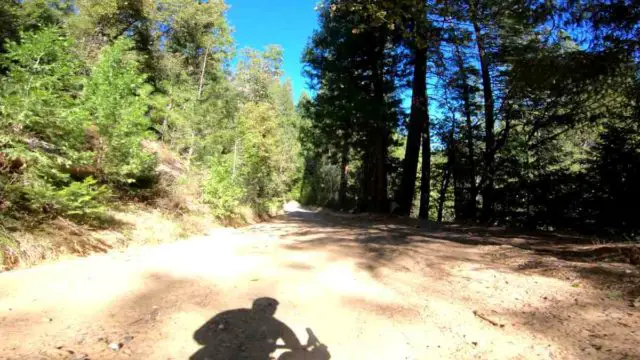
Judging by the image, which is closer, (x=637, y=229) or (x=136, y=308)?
(x=136, y=308)

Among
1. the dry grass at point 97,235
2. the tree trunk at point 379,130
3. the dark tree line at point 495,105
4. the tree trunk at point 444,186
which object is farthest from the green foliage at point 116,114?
the tree trunk at point 444,186

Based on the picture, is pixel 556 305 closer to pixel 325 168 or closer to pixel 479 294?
pixel 479 294

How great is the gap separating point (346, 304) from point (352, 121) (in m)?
14.5

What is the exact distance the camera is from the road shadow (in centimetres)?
296

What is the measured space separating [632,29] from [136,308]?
869cm

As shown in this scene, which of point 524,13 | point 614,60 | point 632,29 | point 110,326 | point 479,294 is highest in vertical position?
point 524,13

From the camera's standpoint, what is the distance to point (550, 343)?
3061 millimetres

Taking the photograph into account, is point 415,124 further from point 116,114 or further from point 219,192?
point 116,114

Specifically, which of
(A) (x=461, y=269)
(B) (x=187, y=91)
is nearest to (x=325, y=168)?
(B) (x=187, y=91)

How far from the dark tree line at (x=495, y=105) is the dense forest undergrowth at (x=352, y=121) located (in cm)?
5

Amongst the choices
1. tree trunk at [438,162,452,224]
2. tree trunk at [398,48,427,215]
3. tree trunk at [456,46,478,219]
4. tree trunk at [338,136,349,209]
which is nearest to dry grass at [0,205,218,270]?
tree trunk at [398,48,427,215]

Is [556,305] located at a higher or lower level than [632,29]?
lower

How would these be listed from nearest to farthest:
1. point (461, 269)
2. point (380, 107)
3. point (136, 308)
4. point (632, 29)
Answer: point (136, 308), point (461, 269), point (632, 29), point (380, 107)

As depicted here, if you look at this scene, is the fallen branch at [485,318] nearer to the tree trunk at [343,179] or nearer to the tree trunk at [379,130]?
the tree trunk at [379,130]
